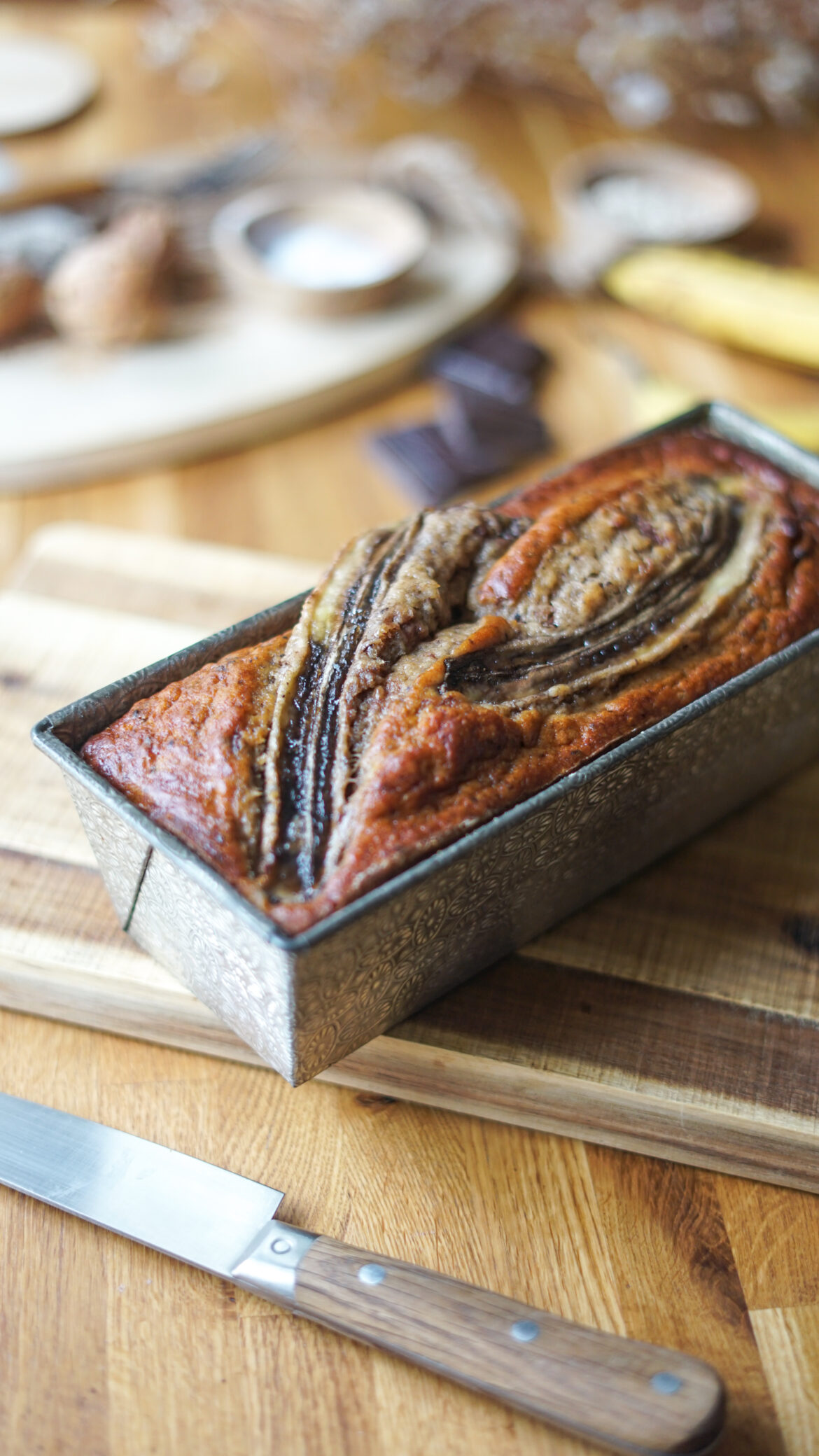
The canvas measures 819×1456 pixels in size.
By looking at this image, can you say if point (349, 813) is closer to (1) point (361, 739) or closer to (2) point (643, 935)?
(1) point (361, 739)

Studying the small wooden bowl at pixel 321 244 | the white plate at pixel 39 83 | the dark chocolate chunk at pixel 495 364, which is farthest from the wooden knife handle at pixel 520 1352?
the white plate at pixel 39 83

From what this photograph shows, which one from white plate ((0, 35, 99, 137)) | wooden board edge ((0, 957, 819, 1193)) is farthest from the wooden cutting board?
white plate ((0, 35, 99, 137))

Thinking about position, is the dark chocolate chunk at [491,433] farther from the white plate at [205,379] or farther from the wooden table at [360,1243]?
the wooden table at [360,1243]

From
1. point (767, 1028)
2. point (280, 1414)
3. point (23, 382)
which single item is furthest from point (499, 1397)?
point (23, 382)

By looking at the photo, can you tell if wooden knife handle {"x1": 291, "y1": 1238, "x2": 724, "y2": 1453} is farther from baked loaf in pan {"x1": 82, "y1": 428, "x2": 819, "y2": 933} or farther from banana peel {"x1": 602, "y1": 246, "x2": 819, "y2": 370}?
banana peel {"x1": 602, "y1": 246, "x2": 819, "y2": 370}

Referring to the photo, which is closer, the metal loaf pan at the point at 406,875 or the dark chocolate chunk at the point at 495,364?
the metal loaf pan at the point at 406,875
